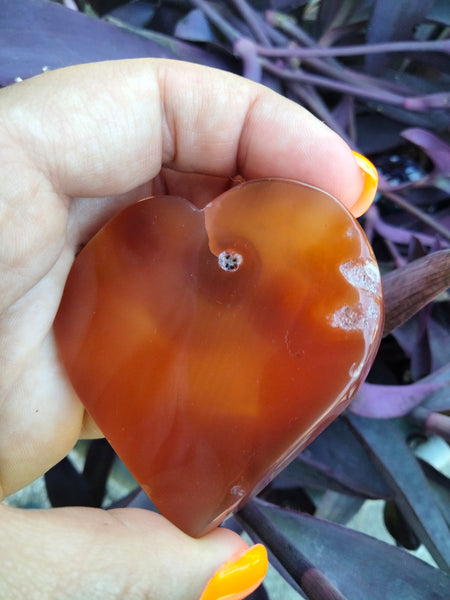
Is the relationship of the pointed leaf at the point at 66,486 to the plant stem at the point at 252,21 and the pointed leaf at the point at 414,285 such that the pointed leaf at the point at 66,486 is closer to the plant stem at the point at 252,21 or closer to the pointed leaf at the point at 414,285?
the pointed leaf at the point at 414,285

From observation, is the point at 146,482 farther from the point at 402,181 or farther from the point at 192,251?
the point at 402,181

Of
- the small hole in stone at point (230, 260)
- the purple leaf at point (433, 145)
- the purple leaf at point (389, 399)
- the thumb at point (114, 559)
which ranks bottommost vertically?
the purple leaf at point (389, 399)

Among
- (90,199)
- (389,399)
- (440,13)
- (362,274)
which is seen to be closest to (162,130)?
(90,199)

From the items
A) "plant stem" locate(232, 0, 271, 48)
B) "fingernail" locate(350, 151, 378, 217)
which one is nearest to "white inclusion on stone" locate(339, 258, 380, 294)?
"fingernail" locate(350, 151, 378, 217)

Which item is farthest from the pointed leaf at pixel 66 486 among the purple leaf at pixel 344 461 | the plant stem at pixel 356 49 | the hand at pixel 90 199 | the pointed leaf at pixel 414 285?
the plant stem at pixel 356 49

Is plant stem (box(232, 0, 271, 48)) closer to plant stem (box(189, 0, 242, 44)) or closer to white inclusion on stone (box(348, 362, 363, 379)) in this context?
plant stem (box(189, 0, 242, 44))

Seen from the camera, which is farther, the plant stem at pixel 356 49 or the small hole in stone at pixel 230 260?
the plant stem at pixel 356 49

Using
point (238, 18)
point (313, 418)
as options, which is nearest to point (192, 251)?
point (313, 418)
